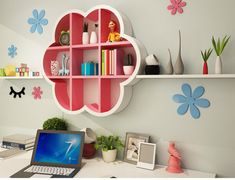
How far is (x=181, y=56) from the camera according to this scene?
186 cm

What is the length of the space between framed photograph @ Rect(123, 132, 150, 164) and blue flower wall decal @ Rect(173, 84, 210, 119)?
1.09 ft

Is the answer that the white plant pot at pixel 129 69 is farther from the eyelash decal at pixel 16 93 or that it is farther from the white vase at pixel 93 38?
the eyelash decal at pixel 16 93

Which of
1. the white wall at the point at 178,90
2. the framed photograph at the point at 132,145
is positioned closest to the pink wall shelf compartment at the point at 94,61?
the white wall at the point at 178,90

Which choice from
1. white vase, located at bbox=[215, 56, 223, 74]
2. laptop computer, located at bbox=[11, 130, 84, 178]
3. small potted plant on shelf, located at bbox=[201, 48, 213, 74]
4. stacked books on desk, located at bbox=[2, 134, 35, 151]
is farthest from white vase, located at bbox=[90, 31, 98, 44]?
stacked books on desk, located at bbox=[2, 134, 35, 151]

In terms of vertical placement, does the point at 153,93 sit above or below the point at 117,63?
below

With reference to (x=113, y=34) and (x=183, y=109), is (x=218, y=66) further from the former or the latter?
(x=113, y=34)

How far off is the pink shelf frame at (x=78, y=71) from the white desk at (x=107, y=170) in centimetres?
40

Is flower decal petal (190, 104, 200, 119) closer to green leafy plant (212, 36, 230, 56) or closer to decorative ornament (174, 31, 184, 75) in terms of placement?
decorative ornament (174, 31, 184, 75)

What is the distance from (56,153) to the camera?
1.93 metres

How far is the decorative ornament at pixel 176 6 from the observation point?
1.85m

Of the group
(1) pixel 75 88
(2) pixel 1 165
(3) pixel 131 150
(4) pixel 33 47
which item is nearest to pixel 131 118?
(3) pixel 131 150

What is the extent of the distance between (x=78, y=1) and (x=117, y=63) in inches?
27.8

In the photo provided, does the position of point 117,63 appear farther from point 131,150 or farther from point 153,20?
point 131,150

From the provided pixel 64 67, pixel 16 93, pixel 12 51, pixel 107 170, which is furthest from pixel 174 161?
pixel 12 51
